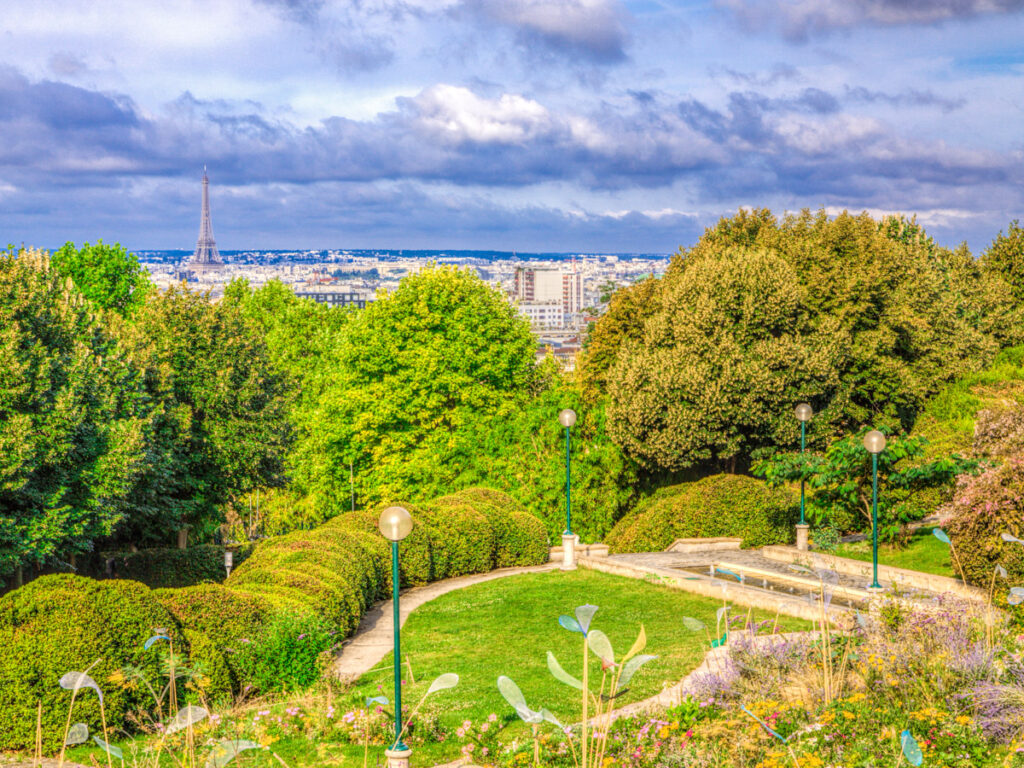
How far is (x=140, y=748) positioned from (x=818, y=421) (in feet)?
74.3

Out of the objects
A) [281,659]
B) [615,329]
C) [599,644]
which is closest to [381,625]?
[281,659]

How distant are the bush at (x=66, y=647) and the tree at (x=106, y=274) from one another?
3106 cm

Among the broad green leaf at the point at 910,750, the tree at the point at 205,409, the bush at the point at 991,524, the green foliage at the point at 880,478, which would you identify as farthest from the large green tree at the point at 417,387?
the broad green leaf at the point at 910,750

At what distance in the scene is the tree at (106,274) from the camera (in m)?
40.5

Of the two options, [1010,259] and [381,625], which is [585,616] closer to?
[381,625]

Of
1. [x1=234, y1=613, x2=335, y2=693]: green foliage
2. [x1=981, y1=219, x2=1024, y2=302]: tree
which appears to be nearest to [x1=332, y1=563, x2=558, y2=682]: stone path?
[x1=234, y1=613, x2=335, y2=693]: green foliage

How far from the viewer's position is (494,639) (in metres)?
14.5

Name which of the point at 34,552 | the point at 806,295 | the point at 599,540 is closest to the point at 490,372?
the point at 599,540

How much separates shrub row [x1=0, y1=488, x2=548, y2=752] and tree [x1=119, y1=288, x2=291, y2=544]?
418 inches

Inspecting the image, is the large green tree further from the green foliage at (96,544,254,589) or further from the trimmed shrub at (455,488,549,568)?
the trimmed shrub at (455,488,549,568)

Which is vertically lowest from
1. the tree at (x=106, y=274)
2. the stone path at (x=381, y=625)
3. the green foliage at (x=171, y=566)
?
the green foliage at (x=171, y=566)

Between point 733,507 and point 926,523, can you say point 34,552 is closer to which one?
point 733,507

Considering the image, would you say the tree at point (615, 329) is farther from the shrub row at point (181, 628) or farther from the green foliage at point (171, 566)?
the shrub row at point (181, 628)

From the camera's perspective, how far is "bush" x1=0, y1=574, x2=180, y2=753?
10.4 m
